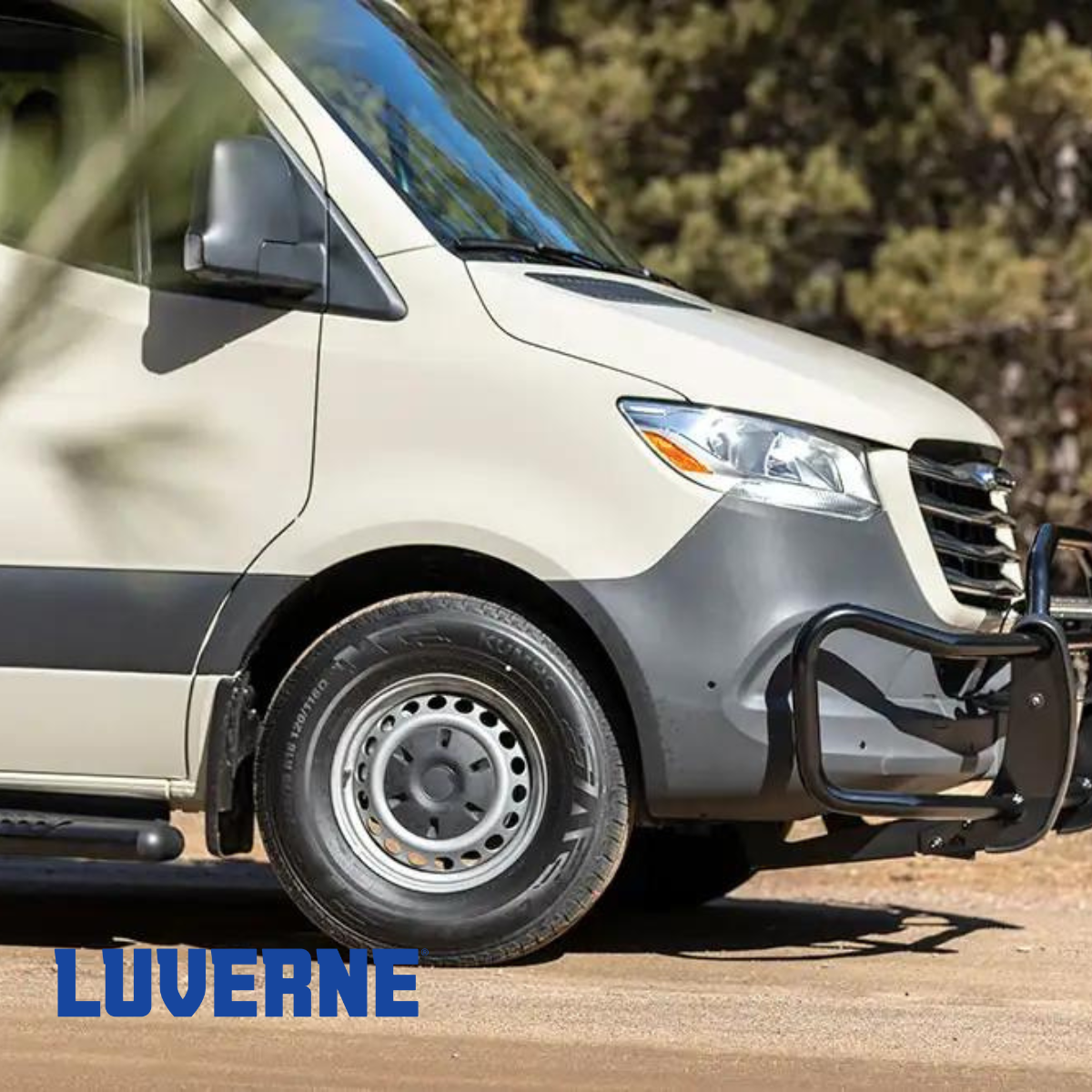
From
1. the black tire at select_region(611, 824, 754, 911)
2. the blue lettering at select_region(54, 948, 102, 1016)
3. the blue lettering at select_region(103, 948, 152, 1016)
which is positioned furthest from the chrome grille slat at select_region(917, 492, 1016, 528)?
the blue lettering at select_region(54, 948, 102, 1016)

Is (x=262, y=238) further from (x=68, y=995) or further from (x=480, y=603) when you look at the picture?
(x=68, y=995)

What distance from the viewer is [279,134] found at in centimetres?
583

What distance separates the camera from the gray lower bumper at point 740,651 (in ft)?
18.7

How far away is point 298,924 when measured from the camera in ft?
23.2

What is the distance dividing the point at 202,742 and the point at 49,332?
4.02m

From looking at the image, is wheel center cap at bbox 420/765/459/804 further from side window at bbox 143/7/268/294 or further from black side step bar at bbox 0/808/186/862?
side window at bbox 143/7/268/294

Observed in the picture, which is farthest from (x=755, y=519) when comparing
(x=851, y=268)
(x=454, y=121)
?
(x=851, y=268)

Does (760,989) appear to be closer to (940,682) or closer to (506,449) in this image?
(940,682)

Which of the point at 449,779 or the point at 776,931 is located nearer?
the point at 449,779

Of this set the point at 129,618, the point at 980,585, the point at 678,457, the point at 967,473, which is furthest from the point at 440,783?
the point at 967,473

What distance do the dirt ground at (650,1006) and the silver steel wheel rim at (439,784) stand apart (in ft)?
0.89

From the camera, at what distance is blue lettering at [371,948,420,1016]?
5254 millimetres

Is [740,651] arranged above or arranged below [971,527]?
below

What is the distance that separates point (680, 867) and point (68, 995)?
2.44 m
